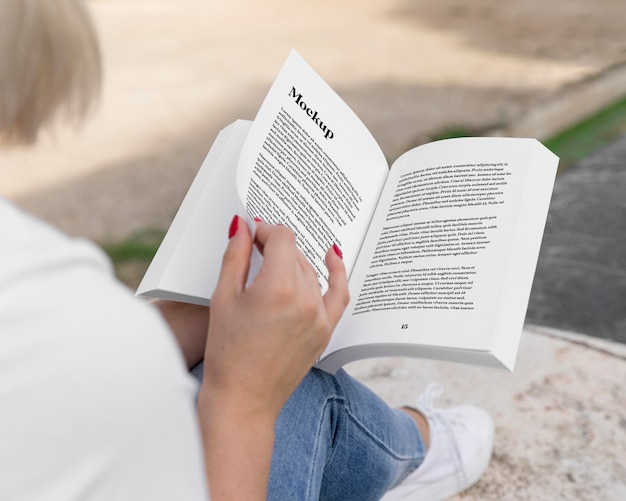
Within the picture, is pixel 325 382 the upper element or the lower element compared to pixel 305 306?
lower

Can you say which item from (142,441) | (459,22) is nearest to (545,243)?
(142,441)

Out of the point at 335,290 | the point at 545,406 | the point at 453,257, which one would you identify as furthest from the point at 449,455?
the point at 335,290

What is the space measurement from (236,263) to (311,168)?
0.23 meters

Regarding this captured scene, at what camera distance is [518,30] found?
3.87 m

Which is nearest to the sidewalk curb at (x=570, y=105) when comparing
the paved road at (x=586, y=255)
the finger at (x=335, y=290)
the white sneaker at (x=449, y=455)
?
the paved road at (x=586, y=255)

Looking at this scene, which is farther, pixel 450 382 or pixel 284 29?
pixel 284 29

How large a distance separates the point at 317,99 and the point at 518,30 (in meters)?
3.23

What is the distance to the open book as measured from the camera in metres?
0.84

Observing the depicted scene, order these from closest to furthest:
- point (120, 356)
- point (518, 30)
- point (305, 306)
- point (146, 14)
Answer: point (120, 356)
point (305, 306)
point (518, 30)
point (146, 14)

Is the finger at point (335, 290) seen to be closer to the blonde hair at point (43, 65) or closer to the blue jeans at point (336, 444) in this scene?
the blue jeans at point (336, 444)

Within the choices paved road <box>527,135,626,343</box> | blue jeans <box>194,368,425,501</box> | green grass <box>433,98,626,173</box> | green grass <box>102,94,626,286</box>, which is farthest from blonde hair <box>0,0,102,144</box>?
green grass <box>433,98,626,173</box>

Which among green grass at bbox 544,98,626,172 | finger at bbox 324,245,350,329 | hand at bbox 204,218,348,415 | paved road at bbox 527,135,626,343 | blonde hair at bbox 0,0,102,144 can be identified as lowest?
green grass at bbox 544,98,626,172

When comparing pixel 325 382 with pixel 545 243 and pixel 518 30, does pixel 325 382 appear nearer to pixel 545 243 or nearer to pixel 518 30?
pixel 545 243

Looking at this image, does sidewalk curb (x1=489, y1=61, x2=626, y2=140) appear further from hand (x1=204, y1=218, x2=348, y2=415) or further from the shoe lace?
hand (x1=204, y1=218, x2=348, y2=415)
